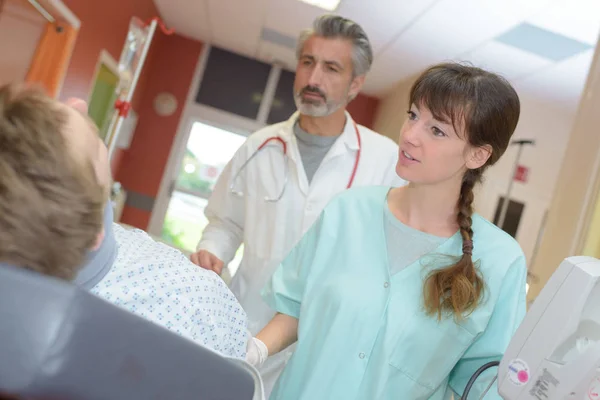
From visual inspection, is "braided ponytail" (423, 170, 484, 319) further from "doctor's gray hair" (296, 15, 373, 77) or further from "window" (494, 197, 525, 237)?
"window" (494, 197, 525, 237)

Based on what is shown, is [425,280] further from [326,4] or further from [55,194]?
[326,4]

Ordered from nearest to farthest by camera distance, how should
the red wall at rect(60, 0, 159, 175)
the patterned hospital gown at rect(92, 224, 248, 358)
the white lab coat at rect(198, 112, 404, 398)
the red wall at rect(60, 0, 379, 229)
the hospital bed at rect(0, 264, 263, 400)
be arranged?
1. the hospital bed at rect(0, 264, 263, 400)
2. the patterned hospital gown at rect(92, 224, 248, 358)
3. the white lab coat at rect(198, 112, 404, 398)
4. the red wall at rect(60, 0, 159, 175)
5. the red wall at rect(60, 0, 379, 229)

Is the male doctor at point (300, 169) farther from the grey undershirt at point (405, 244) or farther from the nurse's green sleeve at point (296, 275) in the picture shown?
the grey undershirt at point (405, 244)

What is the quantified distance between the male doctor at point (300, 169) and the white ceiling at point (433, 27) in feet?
7.10

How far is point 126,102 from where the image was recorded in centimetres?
279

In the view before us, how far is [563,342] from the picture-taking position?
2.91 ft

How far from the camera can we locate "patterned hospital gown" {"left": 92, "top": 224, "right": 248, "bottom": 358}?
29.8 inches

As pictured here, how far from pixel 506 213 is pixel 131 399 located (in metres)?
5.77

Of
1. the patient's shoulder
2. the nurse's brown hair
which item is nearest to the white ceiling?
the nurse's brown hair

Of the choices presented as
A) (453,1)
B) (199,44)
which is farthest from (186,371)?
(199,44)

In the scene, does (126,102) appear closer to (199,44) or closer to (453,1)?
(453,1)

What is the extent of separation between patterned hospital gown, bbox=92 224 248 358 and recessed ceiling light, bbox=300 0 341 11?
4148 millimetres

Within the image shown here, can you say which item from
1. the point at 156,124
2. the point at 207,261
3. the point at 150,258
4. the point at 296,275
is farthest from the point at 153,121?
the point at 150,258

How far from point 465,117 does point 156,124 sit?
665 cm
